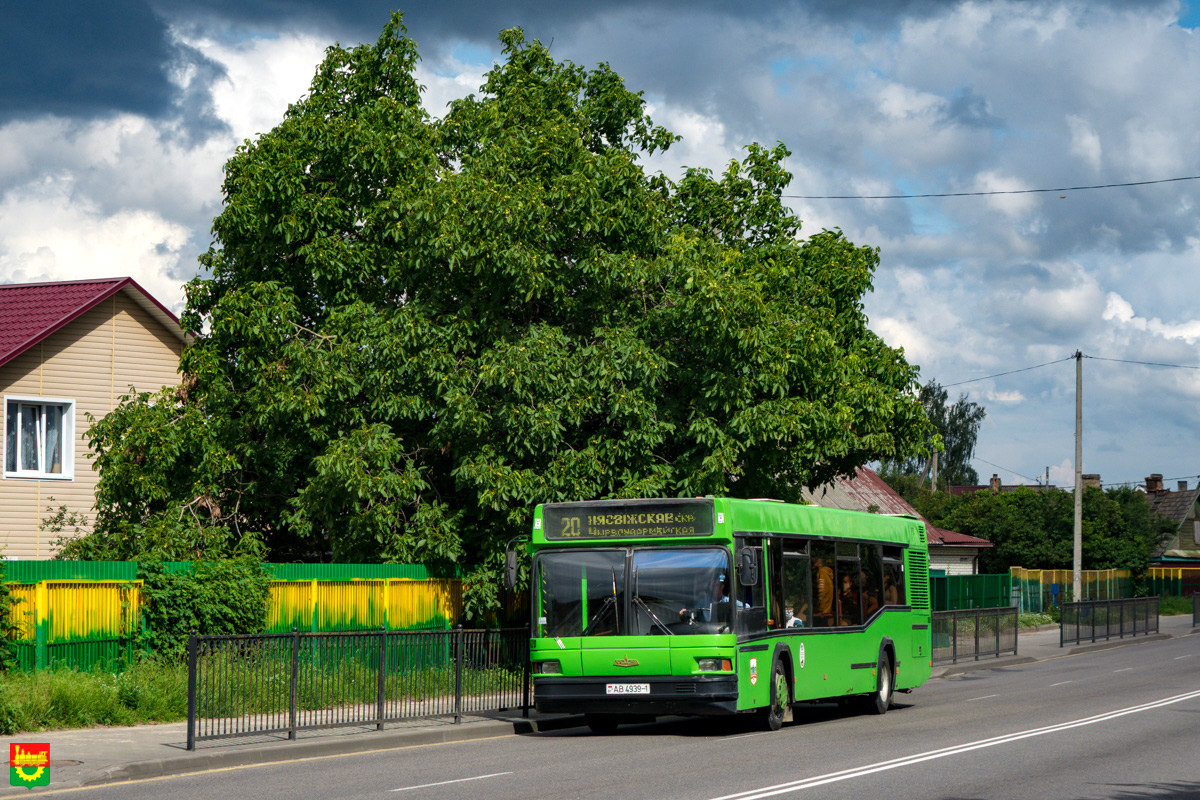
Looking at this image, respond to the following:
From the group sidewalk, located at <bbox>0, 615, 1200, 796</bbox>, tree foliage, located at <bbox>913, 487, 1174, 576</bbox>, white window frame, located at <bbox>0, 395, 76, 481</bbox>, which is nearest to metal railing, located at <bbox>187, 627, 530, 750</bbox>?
sidewalk, located at <bbox>0, 615, 1200, 796</bbox>

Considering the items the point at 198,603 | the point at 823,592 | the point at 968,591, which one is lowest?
the point at 968,591

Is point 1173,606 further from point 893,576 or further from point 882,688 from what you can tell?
point 882,688

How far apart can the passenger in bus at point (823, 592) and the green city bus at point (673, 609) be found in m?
0.09

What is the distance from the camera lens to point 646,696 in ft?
51.4

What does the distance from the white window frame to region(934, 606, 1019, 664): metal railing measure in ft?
63.6

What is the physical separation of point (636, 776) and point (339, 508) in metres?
10.3

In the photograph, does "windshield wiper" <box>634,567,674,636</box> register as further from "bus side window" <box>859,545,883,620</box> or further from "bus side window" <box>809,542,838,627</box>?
"bus side window" <box>859,545,883,620</box>

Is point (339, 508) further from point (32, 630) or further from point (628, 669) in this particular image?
point (628, 669)

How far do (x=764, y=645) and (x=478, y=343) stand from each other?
804 cm

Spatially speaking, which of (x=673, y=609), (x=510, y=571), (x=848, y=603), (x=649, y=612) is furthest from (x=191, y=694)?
(x=848, y=603)

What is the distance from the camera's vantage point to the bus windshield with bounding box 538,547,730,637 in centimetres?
1581

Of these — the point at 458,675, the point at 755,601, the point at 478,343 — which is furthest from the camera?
the point at 478,343

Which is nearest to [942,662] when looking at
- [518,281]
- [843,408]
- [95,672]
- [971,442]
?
[843,408]

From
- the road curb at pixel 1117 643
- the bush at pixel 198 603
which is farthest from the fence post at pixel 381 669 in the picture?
the road curb at pixel 1117 643
